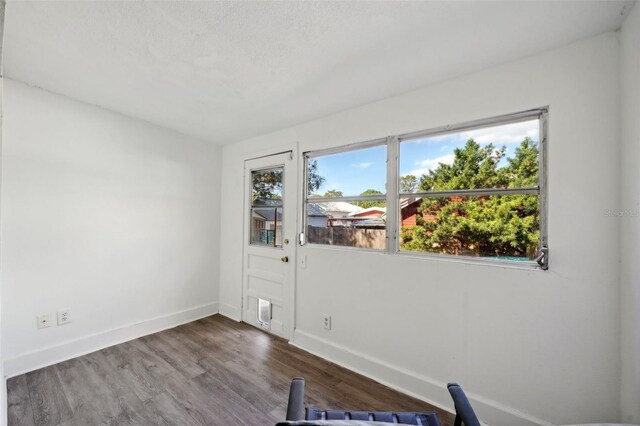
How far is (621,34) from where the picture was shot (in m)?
1.34

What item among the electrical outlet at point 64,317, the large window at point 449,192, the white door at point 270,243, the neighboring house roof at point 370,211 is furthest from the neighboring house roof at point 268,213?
the electrical outlet at point 64,317

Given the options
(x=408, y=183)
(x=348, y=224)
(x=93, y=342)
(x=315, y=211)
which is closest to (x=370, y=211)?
(x=348, y=224)

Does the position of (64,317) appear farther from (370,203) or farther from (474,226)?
(474,226)

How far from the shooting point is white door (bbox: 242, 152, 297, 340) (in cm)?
280

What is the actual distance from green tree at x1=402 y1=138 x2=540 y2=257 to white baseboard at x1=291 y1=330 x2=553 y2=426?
3.16 feet

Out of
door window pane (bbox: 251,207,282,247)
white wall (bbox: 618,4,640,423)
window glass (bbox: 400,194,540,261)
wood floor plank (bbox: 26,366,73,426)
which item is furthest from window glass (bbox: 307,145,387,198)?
wood floor plank (bbox: 26,366,73,426)

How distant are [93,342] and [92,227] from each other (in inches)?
43.0

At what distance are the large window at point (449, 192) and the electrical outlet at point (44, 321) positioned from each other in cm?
249

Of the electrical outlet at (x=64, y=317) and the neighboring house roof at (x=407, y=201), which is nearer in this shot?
the neighboring house roof at (x=407, y=201)

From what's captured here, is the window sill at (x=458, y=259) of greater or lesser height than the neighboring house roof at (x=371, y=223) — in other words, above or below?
below

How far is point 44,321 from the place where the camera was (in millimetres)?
2178

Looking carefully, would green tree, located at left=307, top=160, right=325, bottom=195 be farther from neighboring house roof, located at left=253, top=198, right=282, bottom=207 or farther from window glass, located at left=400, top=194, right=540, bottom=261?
window glass, located at left=400, top=194, right=540, bottom=261

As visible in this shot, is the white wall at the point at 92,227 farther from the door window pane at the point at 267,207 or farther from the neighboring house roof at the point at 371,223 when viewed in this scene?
the neighboring house roof at the point at 371,223

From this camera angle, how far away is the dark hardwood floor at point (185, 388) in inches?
66.8
